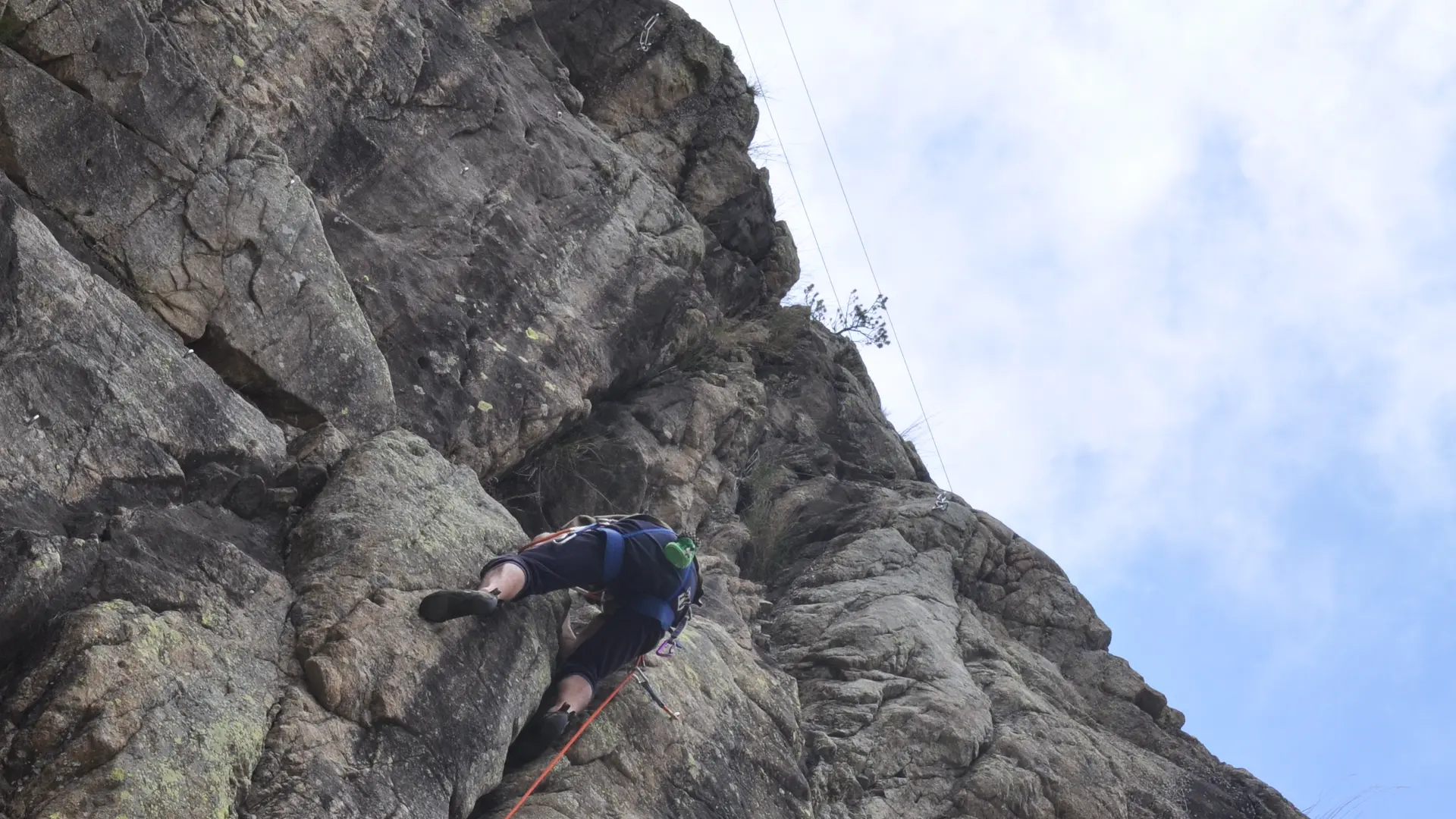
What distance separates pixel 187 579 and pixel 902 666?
6.19 metres

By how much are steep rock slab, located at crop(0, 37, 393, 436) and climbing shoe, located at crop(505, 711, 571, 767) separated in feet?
7.35

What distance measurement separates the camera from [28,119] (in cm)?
630

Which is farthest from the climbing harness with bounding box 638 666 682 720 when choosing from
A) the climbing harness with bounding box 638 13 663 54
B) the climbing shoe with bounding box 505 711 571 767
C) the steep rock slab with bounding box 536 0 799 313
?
the climbing harness with bounding box 638 13 663 54

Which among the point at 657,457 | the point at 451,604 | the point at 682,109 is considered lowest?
the point at 451,604

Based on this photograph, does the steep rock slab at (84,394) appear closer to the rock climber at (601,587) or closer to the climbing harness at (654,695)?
the rock climber at (601,587)

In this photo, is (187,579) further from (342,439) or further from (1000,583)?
(1000,583)

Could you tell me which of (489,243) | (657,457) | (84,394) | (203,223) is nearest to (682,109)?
(489,243)

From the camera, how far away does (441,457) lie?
24.4ft

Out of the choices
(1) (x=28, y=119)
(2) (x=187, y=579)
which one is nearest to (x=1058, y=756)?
(2) (x=187, y=579)

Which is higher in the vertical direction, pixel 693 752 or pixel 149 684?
pixel 693 752

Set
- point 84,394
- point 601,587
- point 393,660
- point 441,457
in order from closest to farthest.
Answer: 1. point 84,394
2. point 393,660
3. point 601,587
4. point 441,457

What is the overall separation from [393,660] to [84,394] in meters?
1.89

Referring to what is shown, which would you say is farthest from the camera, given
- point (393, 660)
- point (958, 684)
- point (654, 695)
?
point (958, 684)

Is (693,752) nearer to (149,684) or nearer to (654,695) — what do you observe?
(654,695)
